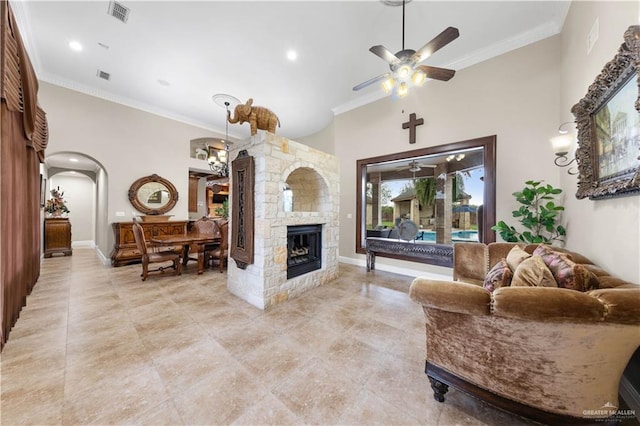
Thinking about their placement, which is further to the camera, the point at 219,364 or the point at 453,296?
the point at 219,364

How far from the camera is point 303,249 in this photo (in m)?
3.73

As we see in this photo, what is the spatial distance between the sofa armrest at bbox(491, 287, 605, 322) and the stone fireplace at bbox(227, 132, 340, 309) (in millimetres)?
2381

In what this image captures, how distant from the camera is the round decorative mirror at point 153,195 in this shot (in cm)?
520

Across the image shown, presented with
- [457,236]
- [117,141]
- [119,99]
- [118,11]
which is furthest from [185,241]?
[457,236]

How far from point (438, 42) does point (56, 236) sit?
921cm

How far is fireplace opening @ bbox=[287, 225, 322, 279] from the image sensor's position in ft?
11.0

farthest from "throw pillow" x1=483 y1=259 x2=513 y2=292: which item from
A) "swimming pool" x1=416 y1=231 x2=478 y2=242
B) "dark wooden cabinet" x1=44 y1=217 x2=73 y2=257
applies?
"dark wooden cabinet" x1=44 y1=217 x2=73 y2=257

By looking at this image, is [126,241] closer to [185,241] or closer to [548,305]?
[185,241]

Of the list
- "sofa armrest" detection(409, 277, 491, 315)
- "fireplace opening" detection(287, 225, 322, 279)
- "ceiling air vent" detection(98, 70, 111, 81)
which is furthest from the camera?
"ceiling air vent" detection(98, 70, 111, 81)

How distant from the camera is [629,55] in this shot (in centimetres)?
148

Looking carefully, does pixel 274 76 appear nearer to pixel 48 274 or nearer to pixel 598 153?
pixel 598 153

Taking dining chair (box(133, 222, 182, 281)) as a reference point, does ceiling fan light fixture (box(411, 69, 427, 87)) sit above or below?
above

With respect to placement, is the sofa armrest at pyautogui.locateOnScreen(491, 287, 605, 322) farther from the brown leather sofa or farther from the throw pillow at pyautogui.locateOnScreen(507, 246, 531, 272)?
the throw pillow at pyautogui.locateOnScreen(507, 246, 531, 272)

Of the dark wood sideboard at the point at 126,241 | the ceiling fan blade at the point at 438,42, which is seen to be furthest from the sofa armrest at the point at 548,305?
the dark wood sideboard at the point at 126,241
